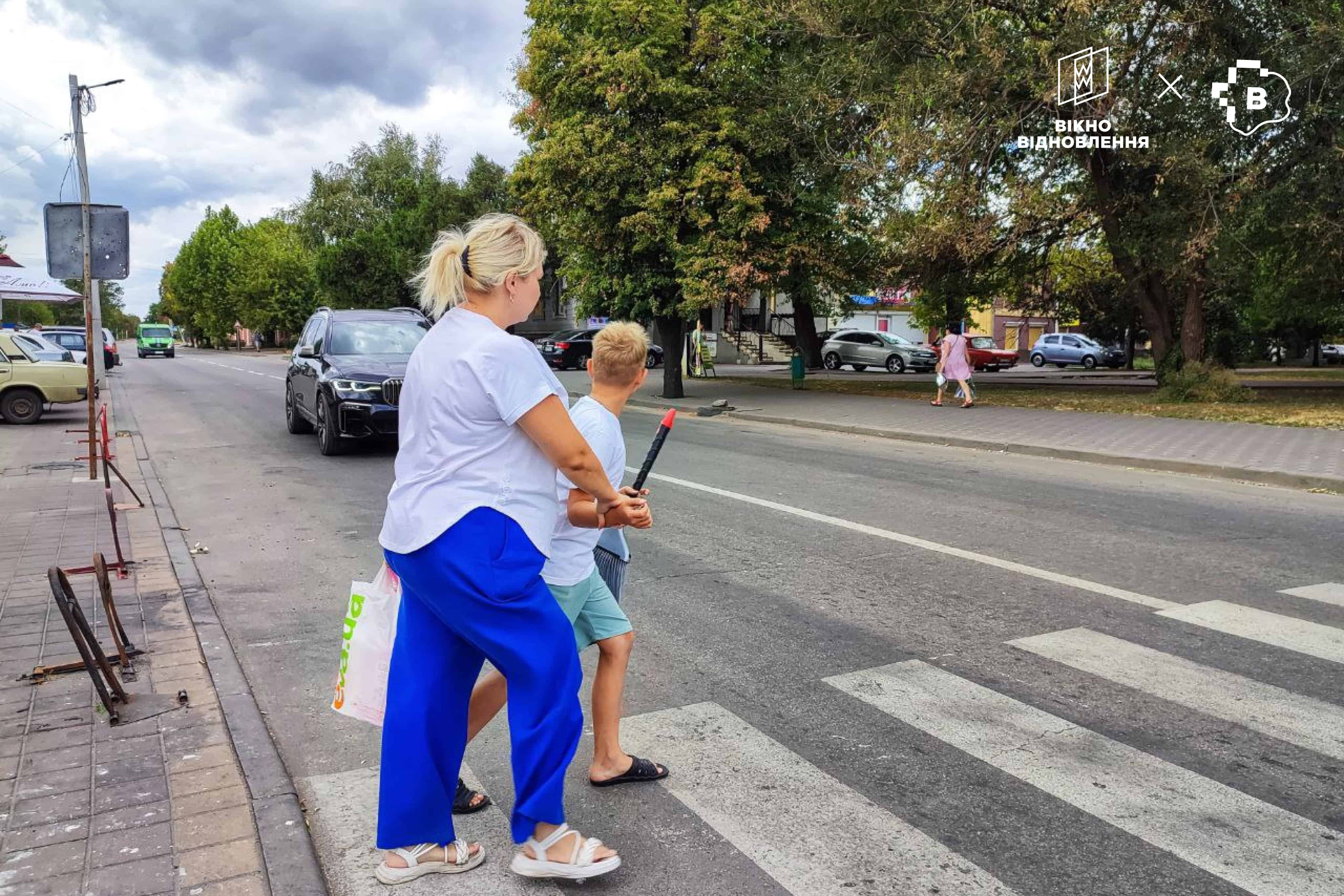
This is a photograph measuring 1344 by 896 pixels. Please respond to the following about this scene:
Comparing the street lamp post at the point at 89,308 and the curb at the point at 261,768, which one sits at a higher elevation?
the street lamp post at the point at 89,308

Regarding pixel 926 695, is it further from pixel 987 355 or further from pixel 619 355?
pixel 987 355

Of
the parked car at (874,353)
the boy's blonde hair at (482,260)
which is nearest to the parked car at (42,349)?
the boy's blonde hair at (482,260)

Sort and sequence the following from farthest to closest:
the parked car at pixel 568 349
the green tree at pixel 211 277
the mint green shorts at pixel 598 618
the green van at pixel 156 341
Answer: the green tree at pixel 211 277 → the green van at pixel 156 341 → the parked car at pixel 568 349 → the mint green shorts at pixel 598 618

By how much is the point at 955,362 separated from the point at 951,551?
13.0m

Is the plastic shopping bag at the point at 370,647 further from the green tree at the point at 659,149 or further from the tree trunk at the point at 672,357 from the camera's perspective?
the tree trunk at the point at 672,357

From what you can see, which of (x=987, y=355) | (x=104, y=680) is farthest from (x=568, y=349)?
(x=104, y=680)

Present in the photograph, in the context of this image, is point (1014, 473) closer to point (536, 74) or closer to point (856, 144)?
point (856, 144)

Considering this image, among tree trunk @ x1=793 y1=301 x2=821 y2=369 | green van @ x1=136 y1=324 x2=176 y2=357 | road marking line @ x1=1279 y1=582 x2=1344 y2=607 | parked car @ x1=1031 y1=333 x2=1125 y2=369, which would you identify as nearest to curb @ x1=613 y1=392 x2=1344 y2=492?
road marking line @ x1=1279 y1=582 x2=1344 y2=607

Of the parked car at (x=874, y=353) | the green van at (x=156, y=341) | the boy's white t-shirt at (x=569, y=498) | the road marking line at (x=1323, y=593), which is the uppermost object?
the green van at (x=156, y=341)

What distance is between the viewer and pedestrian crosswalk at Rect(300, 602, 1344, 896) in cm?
284

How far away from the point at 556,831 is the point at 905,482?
26.8 feet

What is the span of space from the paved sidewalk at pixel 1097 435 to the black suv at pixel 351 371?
7.36 m

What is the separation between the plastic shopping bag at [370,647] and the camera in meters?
2.90

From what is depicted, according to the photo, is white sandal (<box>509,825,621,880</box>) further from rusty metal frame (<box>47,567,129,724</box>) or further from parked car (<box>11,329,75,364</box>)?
parked car (<box>11,329,75,364</box>)
